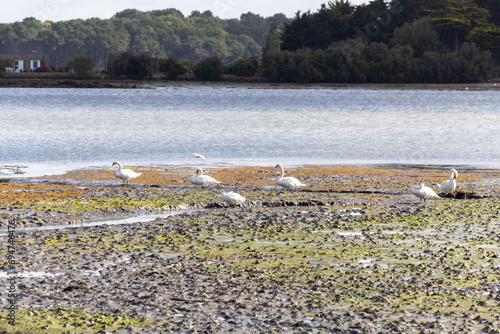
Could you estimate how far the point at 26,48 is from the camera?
622ft

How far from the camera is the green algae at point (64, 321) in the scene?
30.5ft

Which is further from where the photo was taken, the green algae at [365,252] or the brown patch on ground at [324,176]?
the brown patch on ground at [324,176]

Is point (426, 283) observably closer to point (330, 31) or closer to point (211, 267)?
point (211, 267)

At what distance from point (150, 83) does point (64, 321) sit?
158853 millimetres

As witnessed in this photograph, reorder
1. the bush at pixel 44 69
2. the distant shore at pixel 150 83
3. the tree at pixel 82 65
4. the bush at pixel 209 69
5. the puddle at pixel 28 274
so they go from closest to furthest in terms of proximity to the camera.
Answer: the puddle at pixel 28 274 < the tree at pixel 82 65 < the bush at pixel 209 69 < the distant shore at pixel 150 83 < the bush at pixel 44 69

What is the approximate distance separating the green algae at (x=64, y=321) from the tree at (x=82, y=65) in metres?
153

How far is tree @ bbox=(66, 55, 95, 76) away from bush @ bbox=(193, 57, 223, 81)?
74.2 ft

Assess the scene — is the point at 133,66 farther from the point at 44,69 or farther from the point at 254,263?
the point at 254,263

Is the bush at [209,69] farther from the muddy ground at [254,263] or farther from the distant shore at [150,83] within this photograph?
the muddy ground at [254,263]

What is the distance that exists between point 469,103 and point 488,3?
59.6 meters

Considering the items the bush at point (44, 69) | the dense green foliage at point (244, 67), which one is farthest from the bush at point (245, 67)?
the bush at point (44, 69)

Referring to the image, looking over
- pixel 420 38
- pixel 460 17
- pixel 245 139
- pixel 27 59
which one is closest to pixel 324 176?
pixel 245 139

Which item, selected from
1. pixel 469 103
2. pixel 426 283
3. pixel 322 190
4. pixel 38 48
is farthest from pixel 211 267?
pixel 38 48

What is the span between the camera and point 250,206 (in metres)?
20.0
